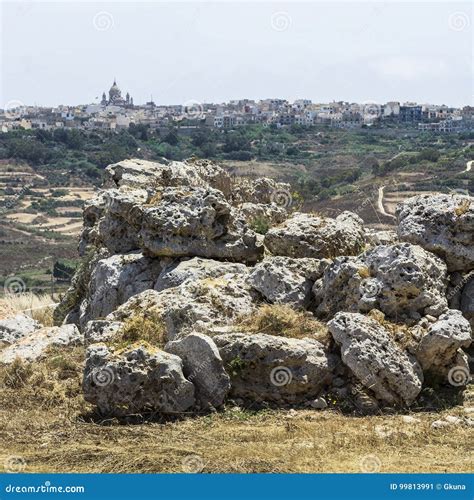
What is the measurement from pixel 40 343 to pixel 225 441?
177 inches

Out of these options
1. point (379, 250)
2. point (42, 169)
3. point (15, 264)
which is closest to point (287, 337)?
point (379, 250)

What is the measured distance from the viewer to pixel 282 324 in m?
10.2

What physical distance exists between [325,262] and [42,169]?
10623 centimetres

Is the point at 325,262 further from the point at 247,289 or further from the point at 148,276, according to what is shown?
the point at 148,276

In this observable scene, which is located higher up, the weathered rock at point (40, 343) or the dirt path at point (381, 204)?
the weathered rock at point (40, 343)

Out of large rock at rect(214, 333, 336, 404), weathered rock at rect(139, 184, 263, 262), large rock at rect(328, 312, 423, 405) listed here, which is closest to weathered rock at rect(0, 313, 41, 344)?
weathered rock at rect(139, 184, 263, 262)

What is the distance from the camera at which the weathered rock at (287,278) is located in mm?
10820

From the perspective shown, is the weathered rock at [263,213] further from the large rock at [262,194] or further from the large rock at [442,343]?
the large rock at [442,343]

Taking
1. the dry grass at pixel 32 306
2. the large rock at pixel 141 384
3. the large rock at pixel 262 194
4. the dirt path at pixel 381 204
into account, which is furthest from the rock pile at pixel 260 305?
the dirt path at pixel 381 204

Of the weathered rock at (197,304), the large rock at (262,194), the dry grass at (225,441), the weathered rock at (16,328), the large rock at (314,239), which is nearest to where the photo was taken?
the dry grass at (225,441)

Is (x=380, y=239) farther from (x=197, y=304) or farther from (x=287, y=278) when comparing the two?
(x=197, y=304)

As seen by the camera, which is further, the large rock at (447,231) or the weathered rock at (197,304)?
the large rock at (447,231)

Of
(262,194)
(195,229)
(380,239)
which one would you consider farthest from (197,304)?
(262,194)

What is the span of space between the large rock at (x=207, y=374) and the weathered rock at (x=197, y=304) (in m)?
0.61
